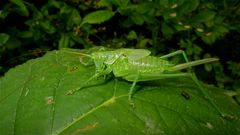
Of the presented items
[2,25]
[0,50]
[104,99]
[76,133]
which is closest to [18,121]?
[76,133]

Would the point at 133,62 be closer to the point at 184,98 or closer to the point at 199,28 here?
the point at 184,98

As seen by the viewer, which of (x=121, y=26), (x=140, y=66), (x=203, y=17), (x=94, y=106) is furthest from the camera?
(x=121, y=26)

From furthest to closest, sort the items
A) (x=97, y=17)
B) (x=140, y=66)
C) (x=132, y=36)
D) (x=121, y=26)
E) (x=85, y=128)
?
(x=121, y=26), (x=132, y=36), (x=97, y=17), (x=140, y=66), (x=85, y=128)

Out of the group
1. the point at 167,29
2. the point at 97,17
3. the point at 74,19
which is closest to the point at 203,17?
the point at 167,29

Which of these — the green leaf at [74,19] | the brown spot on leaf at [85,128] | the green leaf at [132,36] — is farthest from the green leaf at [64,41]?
the brown spot on leaf at [85,128]

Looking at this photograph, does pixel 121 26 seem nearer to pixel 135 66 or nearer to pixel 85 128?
pixel 135 66

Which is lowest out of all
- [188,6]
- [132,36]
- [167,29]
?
[132,36]

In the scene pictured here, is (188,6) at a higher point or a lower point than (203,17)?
higher

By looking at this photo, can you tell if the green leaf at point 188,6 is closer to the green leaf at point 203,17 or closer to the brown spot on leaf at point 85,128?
the green leaf at point 203,17
